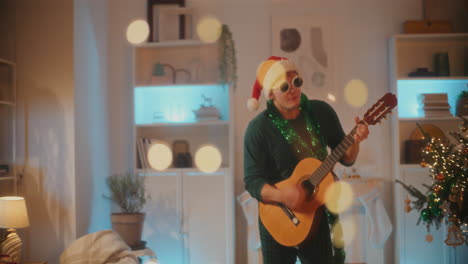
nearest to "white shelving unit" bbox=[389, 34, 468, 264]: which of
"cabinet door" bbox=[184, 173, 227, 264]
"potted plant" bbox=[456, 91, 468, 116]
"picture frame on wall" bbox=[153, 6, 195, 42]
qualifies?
"potted plant" bbox=[456, 91, 468, 116]

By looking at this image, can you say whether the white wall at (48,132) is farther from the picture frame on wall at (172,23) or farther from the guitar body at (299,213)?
the guitar body at (299,213)

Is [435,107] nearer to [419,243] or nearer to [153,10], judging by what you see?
[419,243]

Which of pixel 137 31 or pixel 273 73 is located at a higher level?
pixel 137 31

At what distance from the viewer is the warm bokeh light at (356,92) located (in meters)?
4.41

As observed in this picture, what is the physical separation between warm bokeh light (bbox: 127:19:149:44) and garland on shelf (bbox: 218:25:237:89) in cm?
81

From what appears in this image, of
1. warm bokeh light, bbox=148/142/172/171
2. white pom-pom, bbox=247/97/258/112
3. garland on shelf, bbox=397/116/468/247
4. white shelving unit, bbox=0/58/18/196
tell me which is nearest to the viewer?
white pom-pom, bbox=247/97/258/112

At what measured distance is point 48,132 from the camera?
12.6ft

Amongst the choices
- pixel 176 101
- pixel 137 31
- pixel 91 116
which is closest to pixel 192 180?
pixel 176 101

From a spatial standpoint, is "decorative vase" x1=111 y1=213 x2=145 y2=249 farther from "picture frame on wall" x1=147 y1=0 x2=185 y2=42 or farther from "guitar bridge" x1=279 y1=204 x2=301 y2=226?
"guitar bridge" x1=279 y1=204 x2=301 y2=226

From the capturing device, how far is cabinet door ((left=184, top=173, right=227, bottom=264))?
412 centimetres

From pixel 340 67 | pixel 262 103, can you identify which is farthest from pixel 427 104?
pixel 262 103

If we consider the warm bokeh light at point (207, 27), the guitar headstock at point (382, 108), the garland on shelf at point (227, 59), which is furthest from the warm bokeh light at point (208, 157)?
the guitar headstock at point (382, 108)

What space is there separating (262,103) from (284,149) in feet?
7.06

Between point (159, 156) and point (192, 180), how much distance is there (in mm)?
402
